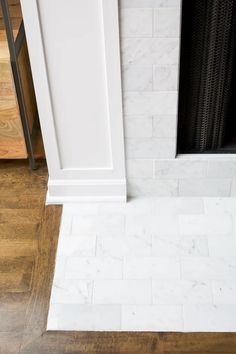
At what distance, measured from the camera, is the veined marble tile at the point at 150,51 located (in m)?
1.69

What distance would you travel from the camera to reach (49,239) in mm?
1989

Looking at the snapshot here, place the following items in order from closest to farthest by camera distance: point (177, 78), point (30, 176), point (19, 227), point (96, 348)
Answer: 1. point (96, 348)
2. point (177, 78)
3. point (19, 227)
4. point (30, 176)

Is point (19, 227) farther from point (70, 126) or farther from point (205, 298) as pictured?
point (205, 298)

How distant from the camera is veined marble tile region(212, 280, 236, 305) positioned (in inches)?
69.4

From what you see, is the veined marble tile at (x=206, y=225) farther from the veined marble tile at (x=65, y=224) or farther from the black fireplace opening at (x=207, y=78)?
the veined marble tile at (x=65, y=224)

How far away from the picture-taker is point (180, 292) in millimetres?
1790

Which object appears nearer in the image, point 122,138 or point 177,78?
point 177,78

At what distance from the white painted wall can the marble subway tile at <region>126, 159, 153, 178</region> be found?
1.1 inches

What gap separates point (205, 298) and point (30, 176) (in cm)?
90

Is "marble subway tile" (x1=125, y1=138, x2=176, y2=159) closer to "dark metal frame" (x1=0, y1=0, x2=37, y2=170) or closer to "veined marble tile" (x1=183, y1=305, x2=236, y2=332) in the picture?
"dark metal frame" (x1=0, y1=0, x2=37, y2=170)


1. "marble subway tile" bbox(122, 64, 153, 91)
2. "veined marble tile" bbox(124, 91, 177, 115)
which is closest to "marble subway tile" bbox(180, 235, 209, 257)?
"veined marble tile" bbox(124, 91, 177, 115)

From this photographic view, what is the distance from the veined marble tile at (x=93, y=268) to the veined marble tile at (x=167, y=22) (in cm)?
79

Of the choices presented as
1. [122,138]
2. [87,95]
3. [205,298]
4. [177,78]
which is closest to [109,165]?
[122,138]

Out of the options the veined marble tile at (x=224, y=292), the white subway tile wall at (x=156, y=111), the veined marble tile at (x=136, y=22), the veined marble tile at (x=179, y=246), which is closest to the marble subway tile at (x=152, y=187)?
the white subway tile wall at (x=156, y=111)
